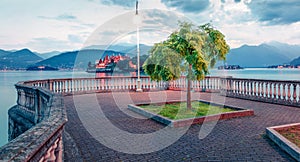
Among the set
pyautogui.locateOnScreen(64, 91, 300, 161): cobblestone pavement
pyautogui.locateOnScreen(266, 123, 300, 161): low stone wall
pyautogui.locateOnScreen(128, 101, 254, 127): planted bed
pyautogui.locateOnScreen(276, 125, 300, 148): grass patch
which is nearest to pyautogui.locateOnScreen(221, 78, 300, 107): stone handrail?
pyautogui.locateOnScreen(64, 91, 300, 161): cobblestone pavement

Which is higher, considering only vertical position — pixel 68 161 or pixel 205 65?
pixel 205 65

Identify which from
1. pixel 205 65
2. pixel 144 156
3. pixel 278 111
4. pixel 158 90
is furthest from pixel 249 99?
pixel 144 156

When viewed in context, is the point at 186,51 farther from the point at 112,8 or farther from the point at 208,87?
the point at 112,8

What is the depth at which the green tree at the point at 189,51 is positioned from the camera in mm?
A: 7496

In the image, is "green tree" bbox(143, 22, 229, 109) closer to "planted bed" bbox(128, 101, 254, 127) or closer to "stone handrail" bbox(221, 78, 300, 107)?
"planted bed" bbox(128, 101, 254, 127)

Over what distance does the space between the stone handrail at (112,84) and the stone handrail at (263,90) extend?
5.08 feet

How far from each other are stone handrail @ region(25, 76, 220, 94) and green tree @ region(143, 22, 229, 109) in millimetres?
4886

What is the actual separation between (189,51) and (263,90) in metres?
5.20

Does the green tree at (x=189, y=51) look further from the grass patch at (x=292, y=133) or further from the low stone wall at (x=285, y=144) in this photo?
the low stone wall at (x=285, y=144)

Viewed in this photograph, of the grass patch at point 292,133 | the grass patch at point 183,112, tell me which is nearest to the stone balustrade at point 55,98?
the grass patch at point 183,112

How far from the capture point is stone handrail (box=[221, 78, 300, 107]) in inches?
375

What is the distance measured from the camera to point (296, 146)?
13.8ft

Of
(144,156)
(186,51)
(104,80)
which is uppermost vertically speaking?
(186,51)

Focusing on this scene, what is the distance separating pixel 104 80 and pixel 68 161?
484 inches
